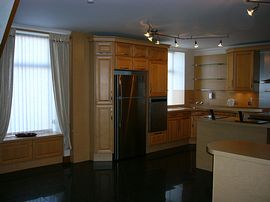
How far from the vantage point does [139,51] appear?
6.29 m

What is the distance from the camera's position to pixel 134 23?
4836 millimetres

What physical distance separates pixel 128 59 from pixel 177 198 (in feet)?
10.2

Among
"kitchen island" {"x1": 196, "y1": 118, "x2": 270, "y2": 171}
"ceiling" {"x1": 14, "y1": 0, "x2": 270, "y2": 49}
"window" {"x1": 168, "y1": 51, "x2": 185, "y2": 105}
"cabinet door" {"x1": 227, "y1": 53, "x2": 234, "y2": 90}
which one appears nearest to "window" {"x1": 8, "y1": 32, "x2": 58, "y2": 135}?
"ceiling" {"x1": 14, "y1": 0, "x2": 270, "y2": 49}

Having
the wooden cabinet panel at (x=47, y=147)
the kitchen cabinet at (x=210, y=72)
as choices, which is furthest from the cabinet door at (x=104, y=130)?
the kitchen cabinet at (x=210, y=72)

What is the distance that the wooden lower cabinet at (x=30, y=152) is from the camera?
16.2 feet

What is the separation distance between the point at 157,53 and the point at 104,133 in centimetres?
225

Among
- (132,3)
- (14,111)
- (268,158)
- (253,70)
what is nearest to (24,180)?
(14,111)

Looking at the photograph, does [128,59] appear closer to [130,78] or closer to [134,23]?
[130,78]

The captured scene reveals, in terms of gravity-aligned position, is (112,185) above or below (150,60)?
below

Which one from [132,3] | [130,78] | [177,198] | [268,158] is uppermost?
[132,3]

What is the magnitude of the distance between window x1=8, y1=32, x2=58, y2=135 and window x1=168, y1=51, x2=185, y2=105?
11.5ft

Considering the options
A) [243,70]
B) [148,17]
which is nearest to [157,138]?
[243,70]

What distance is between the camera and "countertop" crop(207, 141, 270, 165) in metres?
2.32

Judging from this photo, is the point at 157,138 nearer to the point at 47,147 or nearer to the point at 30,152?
the point at 47,147
